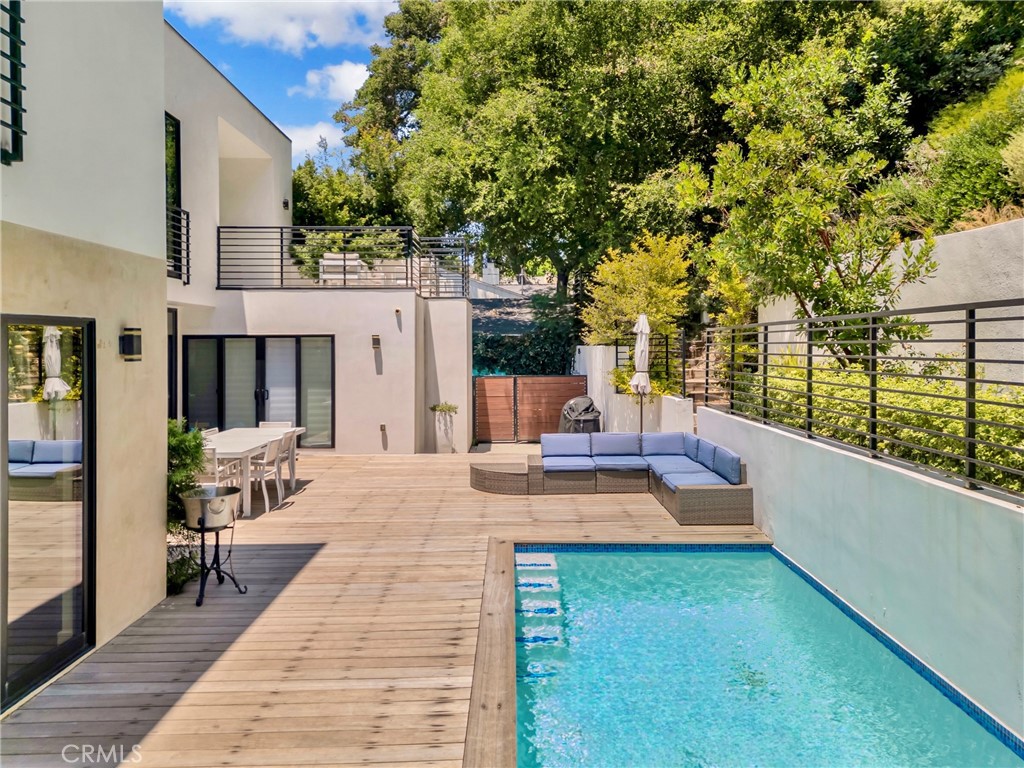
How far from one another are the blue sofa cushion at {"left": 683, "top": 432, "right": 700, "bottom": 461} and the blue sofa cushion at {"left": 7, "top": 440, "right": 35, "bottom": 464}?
27.7 feet

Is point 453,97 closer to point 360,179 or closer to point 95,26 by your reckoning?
point 360,179

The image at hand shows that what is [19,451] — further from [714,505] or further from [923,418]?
[714,505]

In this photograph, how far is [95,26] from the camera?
491cm

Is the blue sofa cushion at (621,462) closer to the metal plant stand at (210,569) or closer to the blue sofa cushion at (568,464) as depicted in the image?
the blue sofa cushion at (568,464)

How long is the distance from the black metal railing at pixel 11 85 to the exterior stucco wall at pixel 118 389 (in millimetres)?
453

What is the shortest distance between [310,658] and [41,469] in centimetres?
218

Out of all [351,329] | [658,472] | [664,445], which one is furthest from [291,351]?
[658,472]

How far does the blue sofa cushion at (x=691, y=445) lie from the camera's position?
10.6 metres

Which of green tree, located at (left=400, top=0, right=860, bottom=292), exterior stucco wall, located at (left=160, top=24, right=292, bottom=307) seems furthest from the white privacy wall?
green tree, located at (left=400, top=0, right=860, bottom=292)

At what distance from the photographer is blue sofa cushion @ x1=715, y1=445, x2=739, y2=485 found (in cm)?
895

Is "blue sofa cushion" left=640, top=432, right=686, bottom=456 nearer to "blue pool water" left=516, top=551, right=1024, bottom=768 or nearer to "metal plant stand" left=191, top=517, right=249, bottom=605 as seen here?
"blue pool water" left=516, top=551, right=1024, bottom=768

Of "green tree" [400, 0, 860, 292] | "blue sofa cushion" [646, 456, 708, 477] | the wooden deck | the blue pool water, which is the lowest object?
the blue pool water

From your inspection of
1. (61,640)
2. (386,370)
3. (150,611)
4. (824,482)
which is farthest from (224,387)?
(824,482)

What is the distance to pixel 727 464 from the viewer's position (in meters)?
9.14
